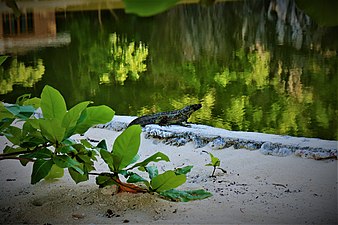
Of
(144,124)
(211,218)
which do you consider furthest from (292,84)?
(211,218)

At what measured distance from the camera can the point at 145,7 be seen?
0.27 m

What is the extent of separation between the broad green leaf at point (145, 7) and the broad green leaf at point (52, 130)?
69 cm

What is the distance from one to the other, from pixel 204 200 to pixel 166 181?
15cm

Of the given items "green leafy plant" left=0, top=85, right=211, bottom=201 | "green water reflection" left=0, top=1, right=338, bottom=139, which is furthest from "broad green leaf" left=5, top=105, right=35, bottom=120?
"green water reflection" left=0, top=1, right=338, bottom=139

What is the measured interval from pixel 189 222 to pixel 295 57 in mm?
5722

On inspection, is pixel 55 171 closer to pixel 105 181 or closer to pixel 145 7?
pixel 105 181

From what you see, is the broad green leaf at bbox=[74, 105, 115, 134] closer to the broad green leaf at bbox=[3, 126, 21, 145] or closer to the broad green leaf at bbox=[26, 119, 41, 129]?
the broad green leaf at bbox=[26, 119, 41, 129]

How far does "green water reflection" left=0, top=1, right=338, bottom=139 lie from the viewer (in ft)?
12.7

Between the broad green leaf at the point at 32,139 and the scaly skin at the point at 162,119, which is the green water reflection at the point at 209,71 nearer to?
the scaly skin at the point at 162,119

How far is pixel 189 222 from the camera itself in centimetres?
110

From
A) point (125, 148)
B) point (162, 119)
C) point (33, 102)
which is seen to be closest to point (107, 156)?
point (125, 148)

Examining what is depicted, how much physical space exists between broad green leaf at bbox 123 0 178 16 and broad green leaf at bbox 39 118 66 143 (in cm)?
69

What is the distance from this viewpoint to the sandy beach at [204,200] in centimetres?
114

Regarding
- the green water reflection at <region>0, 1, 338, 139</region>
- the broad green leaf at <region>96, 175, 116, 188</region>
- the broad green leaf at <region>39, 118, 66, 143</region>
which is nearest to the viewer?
the broad green leaf at <region>39, 118, 66, 143</region>
